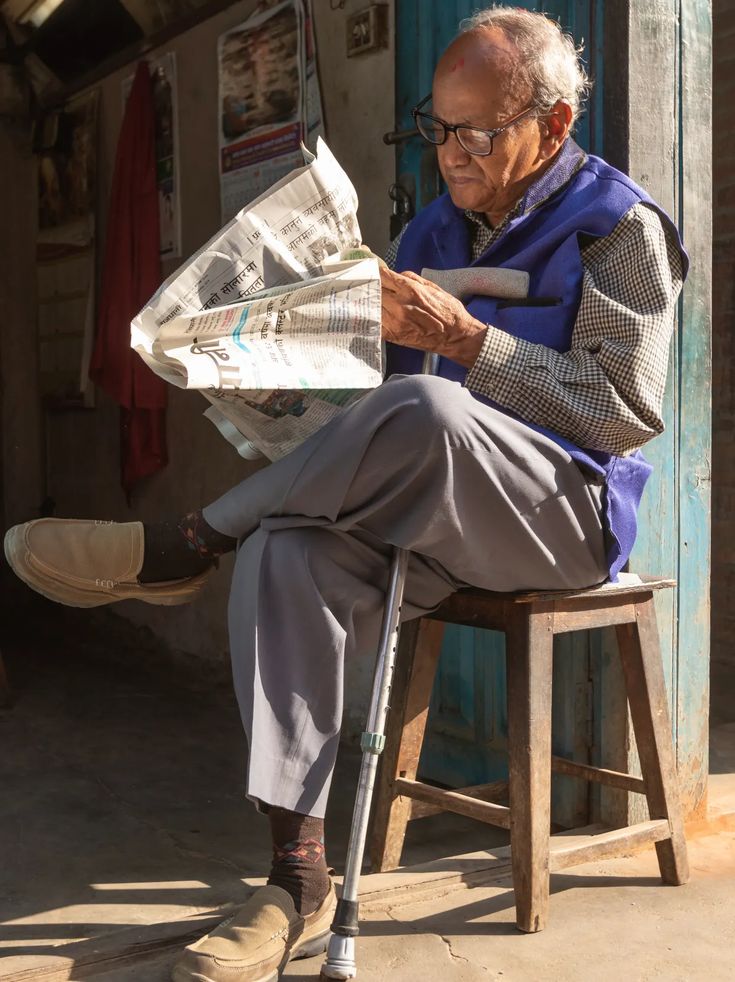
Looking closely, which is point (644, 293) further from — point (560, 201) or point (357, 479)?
point (357, 479)

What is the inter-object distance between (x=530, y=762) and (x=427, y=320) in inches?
32.0

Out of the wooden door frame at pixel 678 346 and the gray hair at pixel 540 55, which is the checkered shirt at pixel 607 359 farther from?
the wooden door frame at pixel 678 346

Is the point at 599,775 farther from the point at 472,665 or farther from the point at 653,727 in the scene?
the point at 472,665

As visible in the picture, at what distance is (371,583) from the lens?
2.03 metres

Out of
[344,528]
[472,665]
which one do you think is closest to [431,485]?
[344,528]

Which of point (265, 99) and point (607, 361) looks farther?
point (265, 99)

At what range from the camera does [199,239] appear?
4578mm

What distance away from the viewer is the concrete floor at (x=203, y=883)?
2.00 meters

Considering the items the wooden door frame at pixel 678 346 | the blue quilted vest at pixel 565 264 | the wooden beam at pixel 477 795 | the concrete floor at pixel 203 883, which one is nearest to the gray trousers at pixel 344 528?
the blue quilted vest at pixel 565 264

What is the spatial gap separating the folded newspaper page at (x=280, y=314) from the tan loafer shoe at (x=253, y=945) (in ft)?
2.57

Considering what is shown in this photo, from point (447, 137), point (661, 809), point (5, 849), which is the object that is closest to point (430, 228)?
point (447, 137)

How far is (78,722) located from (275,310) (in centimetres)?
245

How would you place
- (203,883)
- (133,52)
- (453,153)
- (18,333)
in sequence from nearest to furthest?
1. (453,153)
2. (203,883)
3. (133,52)
4. (18,333)

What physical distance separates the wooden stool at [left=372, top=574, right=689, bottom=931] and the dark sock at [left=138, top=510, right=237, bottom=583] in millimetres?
513
